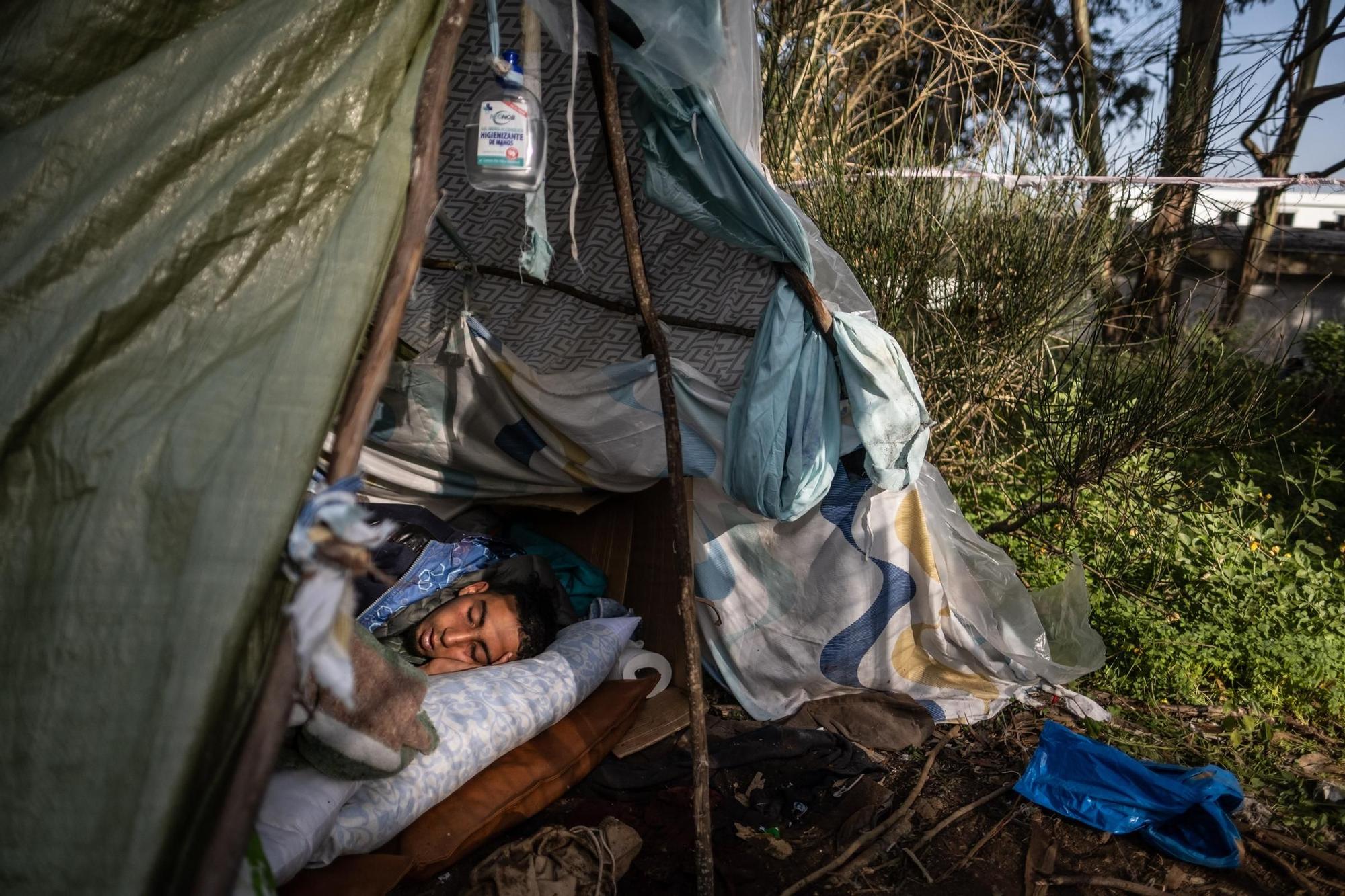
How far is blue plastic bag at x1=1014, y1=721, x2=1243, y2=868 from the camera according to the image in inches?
99.4

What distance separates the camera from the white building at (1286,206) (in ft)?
14.0

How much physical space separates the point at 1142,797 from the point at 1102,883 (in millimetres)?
380

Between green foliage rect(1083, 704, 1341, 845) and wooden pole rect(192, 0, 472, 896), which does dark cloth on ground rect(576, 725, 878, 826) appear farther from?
wooden pole rect(192, 0, 472, 896)

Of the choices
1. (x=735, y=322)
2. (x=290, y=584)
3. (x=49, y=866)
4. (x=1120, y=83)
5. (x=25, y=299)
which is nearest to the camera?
(x=49, y=866)

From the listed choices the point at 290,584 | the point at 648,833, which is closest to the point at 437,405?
the point at 648,833

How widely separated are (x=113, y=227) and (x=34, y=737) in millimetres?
926

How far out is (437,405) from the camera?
3.56m

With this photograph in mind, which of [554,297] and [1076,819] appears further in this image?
[554,297]

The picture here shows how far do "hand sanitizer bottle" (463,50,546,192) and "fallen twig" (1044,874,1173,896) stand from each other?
227 cm

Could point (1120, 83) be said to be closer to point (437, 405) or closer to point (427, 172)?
point (437, 405)

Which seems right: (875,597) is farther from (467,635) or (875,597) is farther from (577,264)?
(577,264)

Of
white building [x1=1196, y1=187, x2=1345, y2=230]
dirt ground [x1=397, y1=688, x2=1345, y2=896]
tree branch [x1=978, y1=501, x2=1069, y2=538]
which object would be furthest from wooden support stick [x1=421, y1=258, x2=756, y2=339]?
white building [x1=1196, y1=187, x2=1345, y2=230]

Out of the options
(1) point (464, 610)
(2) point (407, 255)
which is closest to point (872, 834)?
(1) point (464, 610)

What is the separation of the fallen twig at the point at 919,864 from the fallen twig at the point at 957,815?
1.1 inches
